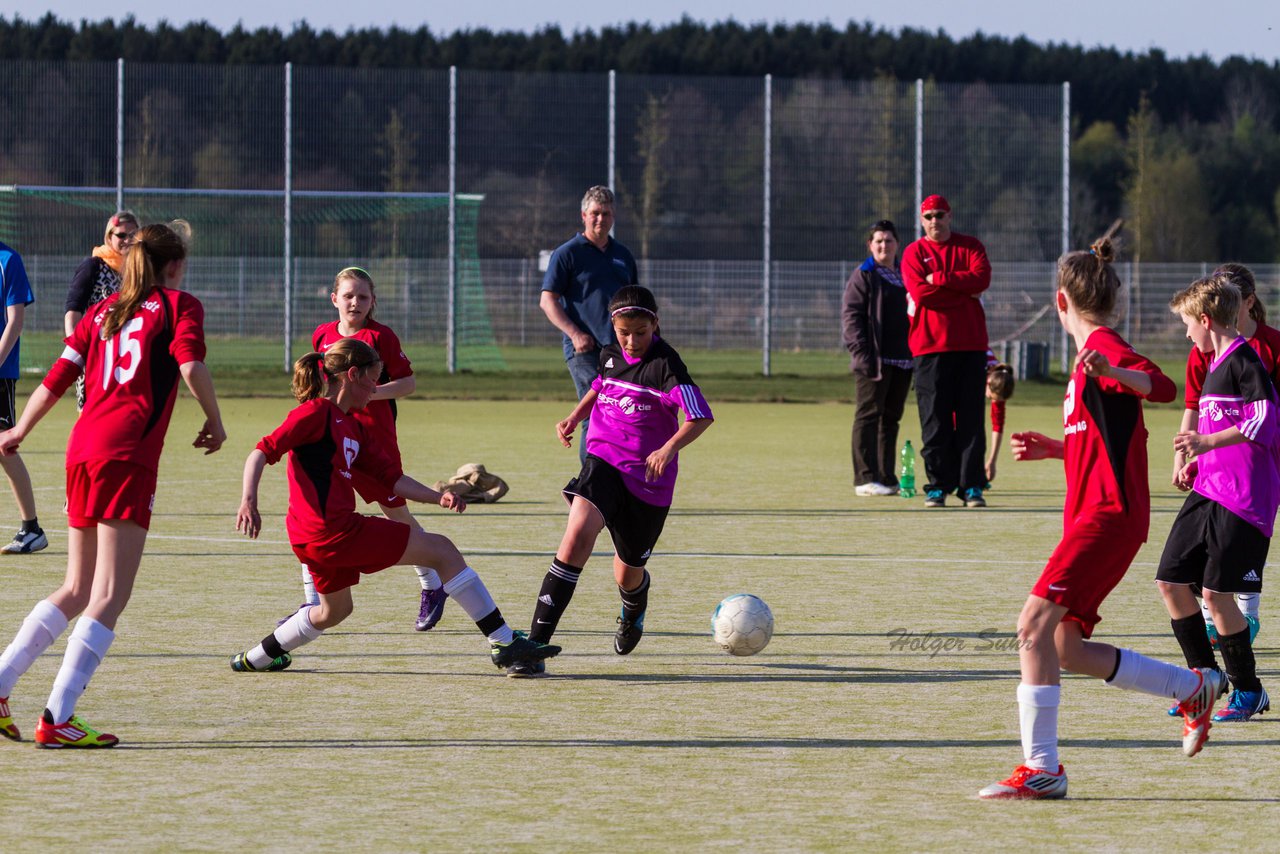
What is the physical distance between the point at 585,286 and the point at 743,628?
3.55 meters

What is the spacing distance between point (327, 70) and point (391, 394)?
2560cm

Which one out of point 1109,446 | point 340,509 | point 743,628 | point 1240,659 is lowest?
point 743,628

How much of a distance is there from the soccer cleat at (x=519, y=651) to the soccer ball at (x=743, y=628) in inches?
29.2

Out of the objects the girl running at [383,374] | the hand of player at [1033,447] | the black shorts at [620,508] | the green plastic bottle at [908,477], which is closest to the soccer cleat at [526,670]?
the black shorts at [620,508]

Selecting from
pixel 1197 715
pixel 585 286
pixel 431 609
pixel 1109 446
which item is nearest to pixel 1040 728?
pixel 1197 715

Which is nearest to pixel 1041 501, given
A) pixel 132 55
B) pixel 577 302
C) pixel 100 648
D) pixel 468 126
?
pixel 577 302

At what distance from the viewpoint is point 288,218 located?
1208 inches

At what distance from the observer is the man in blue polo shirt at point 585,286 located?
10.1 m

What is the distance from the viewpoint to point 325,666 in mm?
7082

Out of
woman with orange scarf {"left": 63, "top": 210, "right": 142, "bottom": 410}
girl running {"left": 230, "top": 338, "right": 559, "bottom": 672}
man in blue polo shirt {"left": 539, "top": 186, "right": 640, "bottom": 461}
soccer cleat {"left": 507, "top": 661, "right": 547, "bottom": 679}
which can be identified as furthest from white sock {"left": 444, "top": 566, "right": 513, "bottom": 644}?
woman with orange scarf {"left": 63, "top": 210, "right": 142, "bottom": 410}

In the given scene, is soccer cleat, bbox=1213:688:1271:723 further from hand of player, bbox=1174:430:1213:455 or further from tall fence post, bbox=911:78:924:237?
tall fence post, bbox=911:78:924:237

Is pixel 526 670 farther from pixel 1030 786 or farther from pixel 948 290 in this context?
pixel 948 290

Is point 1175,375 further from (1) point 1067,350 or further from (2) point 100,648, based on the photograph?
(2) point 100,648

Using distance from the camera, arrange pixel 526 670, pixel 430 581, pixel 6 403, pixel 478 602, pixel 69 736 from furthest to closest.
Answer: pixel 6 403 < pixel 430 581 < pixel 526 670 < pixel 478 602 < pixel 69 736
